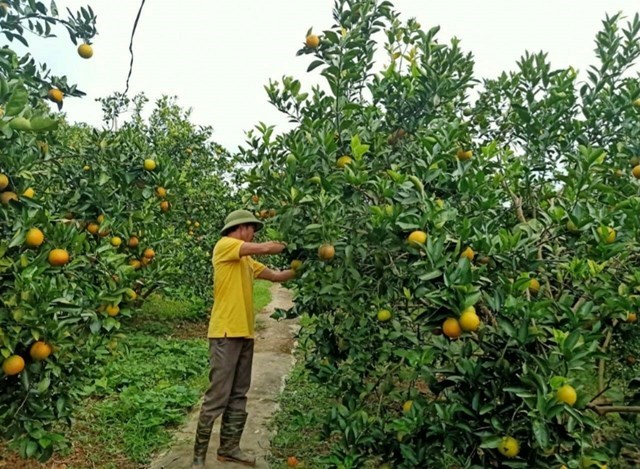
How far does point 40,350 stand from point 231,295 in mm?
1471

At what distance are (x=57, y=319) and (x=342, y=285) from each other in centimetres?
124

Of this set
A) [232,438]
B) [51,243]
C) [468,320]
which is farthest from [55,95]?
[468,320]

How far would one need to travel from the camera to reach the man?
11.7 ft

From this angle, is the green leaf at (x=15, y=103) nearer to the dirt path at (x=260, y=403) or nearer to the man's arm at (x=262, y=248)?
the man's arm at (x=262, y=248)

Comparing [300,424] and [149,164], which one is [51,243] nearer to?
[149,164]

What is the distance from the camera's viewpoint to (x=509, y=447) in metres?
2.02

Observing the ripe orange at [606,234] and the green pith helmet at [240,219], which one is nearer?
the ripe orange at [606,234]

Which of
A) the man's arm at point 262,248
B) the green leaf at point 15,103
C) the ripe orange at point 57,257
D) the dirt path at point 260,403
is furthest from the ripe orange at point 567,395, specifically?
the dirt path at point 260,403

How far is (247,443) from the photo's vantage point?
4.17 m

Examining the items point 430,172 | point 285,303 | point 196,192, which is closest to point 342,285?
point 430,172

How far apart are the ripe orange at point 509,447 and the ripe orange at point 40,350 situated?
5.61ft

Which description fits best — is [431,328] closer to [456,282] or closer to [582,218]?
[456,282]

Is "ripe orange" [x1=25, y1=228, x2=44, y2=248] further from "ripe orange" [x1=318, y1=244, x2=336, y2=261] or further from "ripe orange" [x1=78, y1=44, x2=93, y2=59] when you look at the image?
"ripe orange" [x1=78, y1=44, x2=93, y2=59]

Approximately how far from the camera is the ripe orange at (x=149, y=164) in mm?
3654
